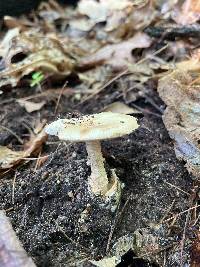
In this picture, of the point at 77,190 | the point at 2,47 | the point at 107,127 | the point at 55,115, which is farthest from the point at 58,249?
the point at 2,47

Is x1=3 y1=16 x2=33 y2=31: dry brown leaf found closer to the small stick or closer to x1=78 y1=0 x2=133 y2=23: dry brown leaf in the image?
x1=78 y1=0 x2=133 y2=23: dry brown leaf

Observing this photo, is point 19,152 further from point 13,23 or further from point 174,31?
point 13,23

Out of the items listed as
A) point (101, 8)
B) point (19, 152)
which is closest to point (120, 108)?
point (19, 152)

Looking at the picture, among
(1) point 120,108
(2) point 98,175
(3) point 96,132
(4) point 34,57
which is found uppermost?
(3) point 96,132

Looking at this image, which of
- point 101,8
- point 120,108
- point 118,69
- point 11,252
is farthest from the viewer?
point 101,8

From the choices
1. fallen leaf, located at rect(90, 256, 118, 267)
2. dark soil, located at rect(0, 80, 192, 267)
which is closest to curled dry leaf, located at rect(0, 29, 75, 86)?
dark soil, located at rect(0, 80, 192, 267)

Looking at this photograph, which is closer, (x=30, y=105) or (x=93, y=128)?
(x=93, y=128)

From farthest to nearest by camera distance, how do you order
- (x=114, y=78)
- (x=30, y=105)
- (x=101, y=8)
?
(x=101, y=8) < (x=114, y=78) < (x=30, y=105)

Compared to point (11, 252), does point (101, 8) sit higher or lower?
higher
